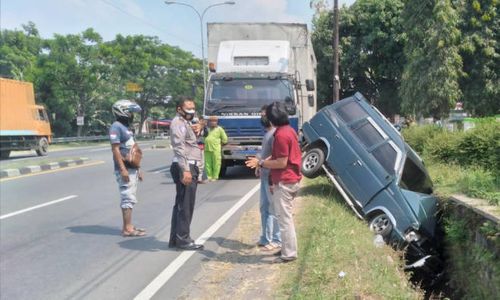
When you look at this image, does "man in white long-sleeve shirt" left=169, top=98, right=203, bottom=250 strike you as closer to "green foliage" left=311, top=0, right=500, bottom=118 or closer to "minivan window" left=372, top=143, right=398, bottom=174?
"minivan window" left=372, top=143, right=398, bottom=174

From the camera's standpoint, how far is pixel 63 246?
21.7 ft

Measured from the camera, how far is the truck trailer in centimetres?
1239

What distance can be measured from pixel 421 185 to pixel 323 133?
6.11 ft

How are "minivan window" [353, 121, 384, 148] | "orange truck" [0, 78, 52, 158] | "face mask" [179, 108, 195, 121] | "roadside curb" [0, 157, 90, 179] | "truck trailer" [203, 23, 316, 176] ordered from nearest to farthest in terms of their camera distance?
1. "face mask" [179, 108, 195, 121]
2. "minivan window" [353, 121, 384, 148]
3. "truck trailer" [203, 23, 316, 176]
4. "roadside curb" [0, 157, 90, 179]
5. "orange truck" [0, 78, 52, 158]

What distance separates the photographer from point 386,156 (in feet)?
26.5

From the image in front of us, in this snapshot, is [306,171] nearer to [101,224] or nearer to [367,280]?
[101,224]

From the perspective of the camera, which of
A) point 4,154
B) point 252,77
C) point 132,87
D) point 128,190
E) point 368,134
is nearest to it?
point 128,190

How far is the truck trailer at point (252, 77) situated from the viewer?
1239 centimetres

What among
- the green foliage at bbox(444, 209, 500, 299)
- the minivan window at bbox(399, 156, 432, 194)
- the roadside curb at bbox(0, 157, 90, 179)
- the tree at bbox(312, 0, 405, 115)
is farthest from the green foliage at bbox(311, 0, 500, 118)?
the roadside curb at bbox(0, 157, 90, 179)

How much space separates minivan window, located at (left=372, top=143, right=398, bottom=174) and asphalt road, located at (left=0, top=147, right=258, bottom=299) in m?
2.44

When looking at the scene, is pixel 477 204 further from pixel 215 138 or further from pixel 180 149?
pixel 215 138

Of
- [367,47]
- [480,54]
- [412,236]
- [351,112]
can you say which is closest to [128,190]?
[412,236]

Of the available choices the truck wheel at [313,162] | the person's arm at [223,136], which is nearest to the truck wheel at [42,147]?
the person's arm at [223,136]

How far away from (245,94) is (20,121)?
15.4m
